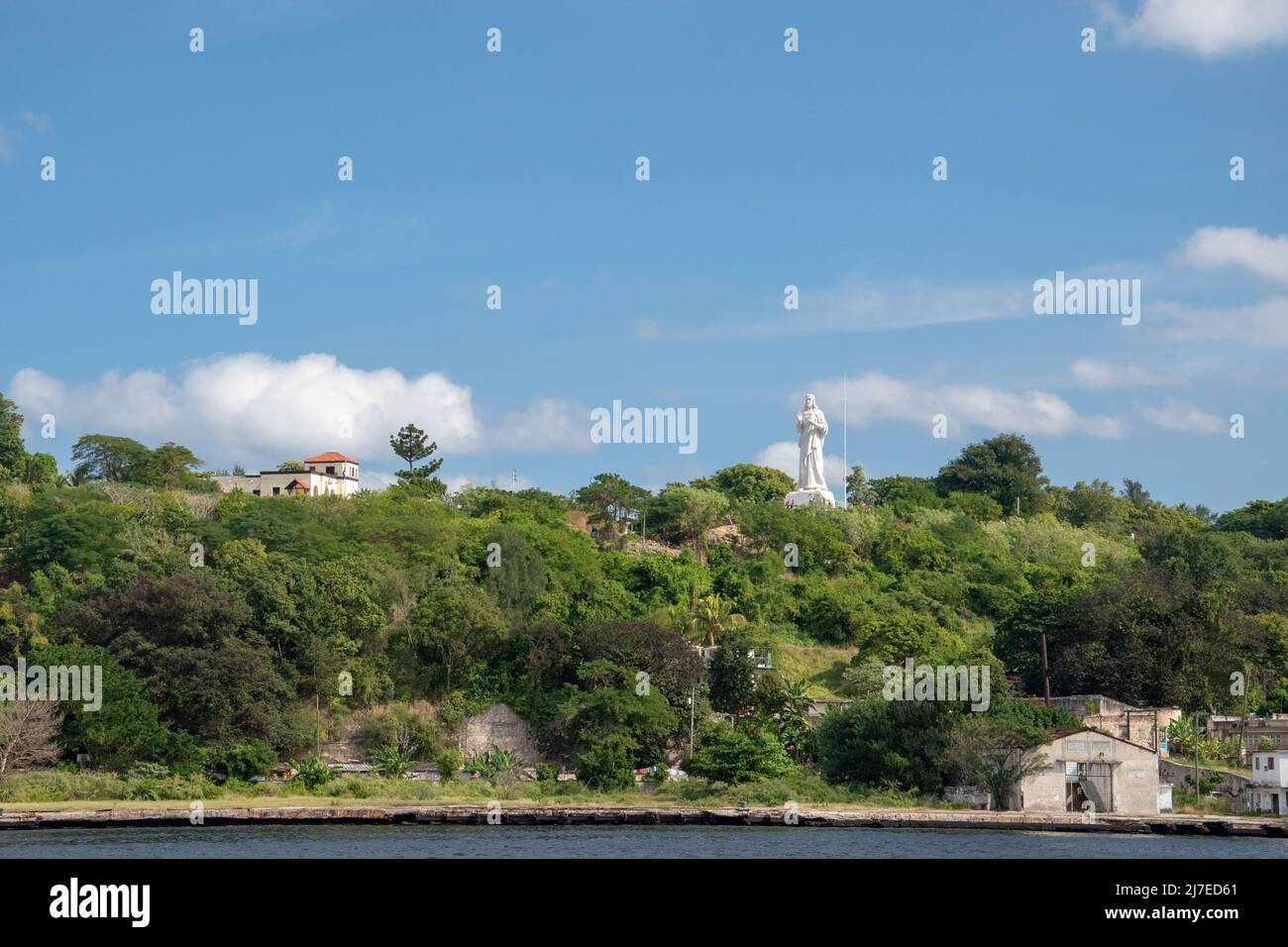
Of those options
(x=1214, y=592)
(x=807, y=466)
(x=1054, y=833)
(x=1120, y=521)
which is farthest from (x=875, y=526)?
(x=1054, y=833)

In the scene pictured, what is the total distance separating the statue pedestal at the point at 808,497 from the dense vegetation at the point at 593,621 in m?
3.07

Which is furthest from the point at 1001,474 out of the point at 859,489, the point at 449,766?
the point at 449,766

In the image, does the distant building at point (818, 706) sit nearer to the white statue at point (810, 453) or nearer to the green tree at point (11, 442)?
the white statue at point (810, 453)

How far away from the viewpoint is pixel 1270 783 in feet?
150

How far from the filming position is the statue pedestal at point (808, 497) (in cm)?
7869

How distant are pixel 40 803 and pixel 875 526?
134 ft

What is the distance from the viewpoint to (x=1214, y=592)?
2303 inches

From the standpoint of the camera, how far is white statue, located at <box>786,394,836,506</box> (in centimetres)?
8000

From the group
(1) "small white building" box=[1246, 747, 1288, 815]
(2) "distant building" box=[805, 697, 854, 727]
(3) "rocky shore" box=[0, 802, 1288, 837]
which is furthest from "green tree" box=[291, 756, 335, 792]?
(1) "small white building" box=[1246, 747, 1288, 815]

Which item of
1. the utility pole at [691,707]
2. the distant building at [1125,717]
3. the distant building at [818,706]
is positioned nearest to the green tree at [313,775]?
the utility pole at [691,707]

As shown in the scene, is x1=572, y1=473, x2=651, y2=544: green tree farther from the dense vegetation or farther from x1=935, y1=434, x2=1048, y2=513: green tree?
x1=935, y1=434, x2=1048, y2=513: green tree

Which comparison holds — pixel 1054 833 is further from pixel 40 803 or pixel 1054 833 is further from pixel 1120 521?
pixel 1120 521

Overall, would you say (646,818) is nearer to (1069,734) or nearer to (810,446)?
(1069,734)

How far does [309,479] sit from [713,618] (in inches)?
1529
